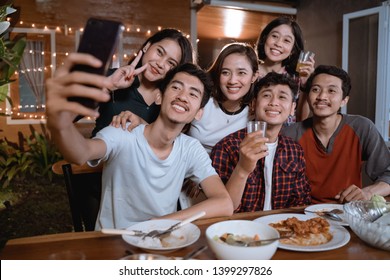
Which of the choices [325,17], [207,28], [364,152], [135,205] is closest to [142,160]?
[135,205]

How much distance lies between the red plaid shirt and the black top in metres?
0.55

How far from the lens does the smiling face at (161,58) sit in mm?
2279

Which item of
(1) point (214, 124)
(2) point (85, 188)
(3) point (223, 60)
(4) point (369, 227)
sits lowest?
(2) point (85, 188)

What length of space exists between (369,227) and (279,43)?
6.34 feet

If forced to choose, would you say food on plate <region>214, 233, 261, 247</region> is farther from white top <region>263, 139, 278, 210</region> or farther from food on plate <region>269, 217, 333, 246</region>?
white top <region>263, 139, 278, 210</region>

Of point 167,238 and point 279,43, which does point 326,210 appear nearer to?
point 167,238

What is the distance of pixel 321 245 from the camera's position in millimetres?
1265

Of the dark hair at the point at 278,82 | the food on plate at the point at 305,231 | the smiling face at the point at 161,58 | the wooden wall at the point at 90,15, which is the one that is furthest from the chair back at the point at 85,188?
the wooden wall at the point at 90,15

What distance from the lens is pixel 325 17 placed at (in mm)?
5715

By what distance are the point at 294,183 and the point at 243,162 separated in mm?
611

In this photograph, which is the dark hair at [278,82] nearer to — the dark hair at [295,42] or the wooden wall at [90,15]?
the dark hair at [295,42]

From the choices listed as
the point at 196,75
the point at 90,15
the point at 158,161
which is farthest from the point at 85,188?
the point at 90,15

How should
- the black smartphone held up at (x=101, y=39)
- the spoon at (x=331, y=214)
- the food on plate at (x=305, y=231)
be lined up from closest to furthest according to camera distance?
the black smartphone held up at (x=101, y=39)
the food on plate at (x=305, y=231)
the spoon at (x=331, y=214)

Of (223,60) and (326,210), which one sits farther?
(223,60)
